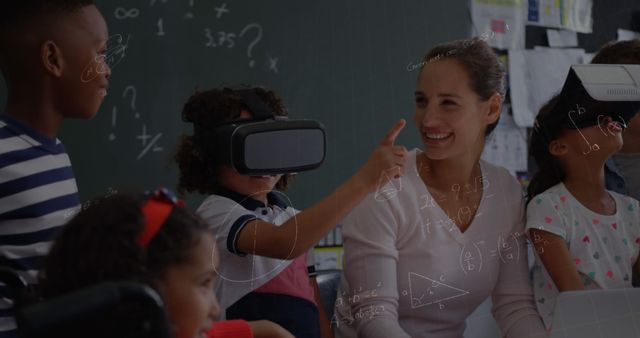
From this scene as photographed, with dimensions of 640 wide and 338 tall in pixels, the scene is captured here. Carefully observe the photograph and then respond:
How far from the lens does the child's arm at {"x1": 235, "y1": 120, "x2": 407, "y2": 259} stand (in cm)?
56

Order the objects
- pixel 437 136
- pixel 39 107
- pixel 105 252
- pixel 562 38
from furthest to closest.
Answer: pixel 562 38 < pixel 437 136 < pixel 39 107 < pixel 105 252

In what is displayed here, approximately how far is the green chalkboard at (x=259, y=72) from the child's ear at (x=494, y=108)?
0.25 feet

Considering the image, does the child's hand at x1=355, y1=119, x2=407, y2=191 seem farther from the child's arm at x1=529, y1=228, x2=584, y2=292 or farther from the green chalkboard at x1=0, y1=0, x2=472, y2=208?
the child's arm at x1=529, y1=228, x2=584, y2=292

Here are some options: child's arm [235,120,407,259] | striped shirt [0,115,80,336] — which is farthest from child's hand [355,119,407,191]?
striped shirt [0,115,80,336]

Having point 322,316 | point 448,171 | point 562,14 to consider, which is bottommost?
point 322,316

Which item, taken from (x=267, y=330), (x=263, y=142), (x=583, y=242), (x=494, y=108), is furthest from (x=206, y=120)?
(x=583, y=242)

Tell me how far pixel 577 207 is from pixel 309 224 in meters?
0.29

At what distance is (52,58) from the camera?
49 cm

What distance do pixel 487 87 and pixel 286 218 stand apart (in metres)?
0.23

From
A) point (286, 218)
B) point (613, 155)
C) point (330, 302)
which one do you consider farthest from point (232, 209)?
point (613, 155)

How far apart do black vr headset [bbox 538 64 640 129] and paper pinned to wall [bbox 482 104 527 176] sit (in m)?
0.04

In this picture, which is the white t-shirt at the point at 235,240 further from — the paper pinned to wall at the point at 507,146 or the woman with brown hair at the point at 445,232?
the paper pinned to wall at the point at 507,146

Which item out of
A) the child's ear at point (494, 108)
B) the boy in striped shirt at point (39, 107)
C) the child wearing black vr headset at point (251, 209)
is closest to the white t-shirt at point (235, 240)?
the child wearing black vr headset at point (251, 209)

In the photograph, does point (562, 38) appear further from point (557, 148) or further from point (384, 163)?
point (384, 163)
